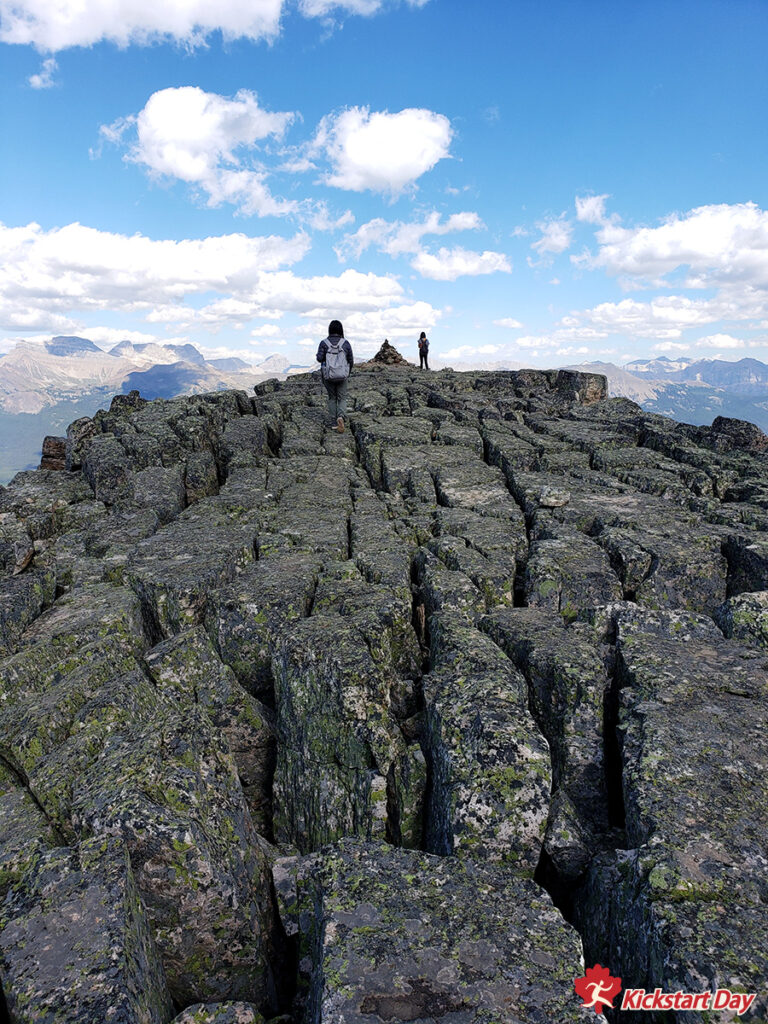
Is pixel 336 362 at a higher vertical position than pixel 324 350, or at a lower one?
lower

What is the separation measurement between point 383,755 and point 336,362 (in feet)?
66.6

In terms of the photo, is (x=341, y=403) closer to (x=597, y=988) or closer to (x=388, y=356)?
(x=597, y=988)

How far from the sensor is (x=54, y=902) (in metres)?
5.93

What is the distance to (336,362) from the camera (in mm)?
26250

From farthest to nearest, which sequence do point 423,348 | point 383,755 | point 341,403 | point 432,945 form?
point 423,348, point 341,403, point 383,755, point 432,945

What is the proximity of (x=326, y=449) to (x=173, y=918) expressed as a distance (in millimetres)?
19075

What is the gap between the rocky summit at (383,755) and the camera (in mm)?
5828

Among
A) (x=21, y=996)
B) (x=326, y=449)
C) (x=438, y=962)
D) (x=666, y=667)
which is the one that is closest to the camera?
(x=21, y=996)

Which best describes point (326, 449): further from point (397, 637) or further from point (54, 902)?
point (54, 902)

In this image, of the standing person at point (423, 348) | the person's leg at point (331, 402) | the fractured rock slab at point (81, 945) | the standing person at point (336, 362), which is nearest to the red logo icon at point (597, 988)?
the fractured rock slab at point (81, 945)

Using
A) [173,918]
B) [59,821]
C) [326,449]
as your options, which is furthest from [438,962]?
[326,449]

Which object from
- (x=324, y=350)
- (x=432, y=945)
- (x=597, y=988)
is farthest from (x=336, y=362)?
(x=597, y=988)

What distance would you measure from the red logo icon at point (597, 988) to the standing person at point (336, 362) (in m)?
23.3

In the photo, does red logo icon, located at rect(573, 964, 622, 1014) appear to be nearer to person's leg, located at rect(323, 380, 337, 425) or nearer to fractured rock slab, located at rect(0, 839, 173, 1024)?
fractured rock slab, located at rect(0, 839, 173, 1024)
